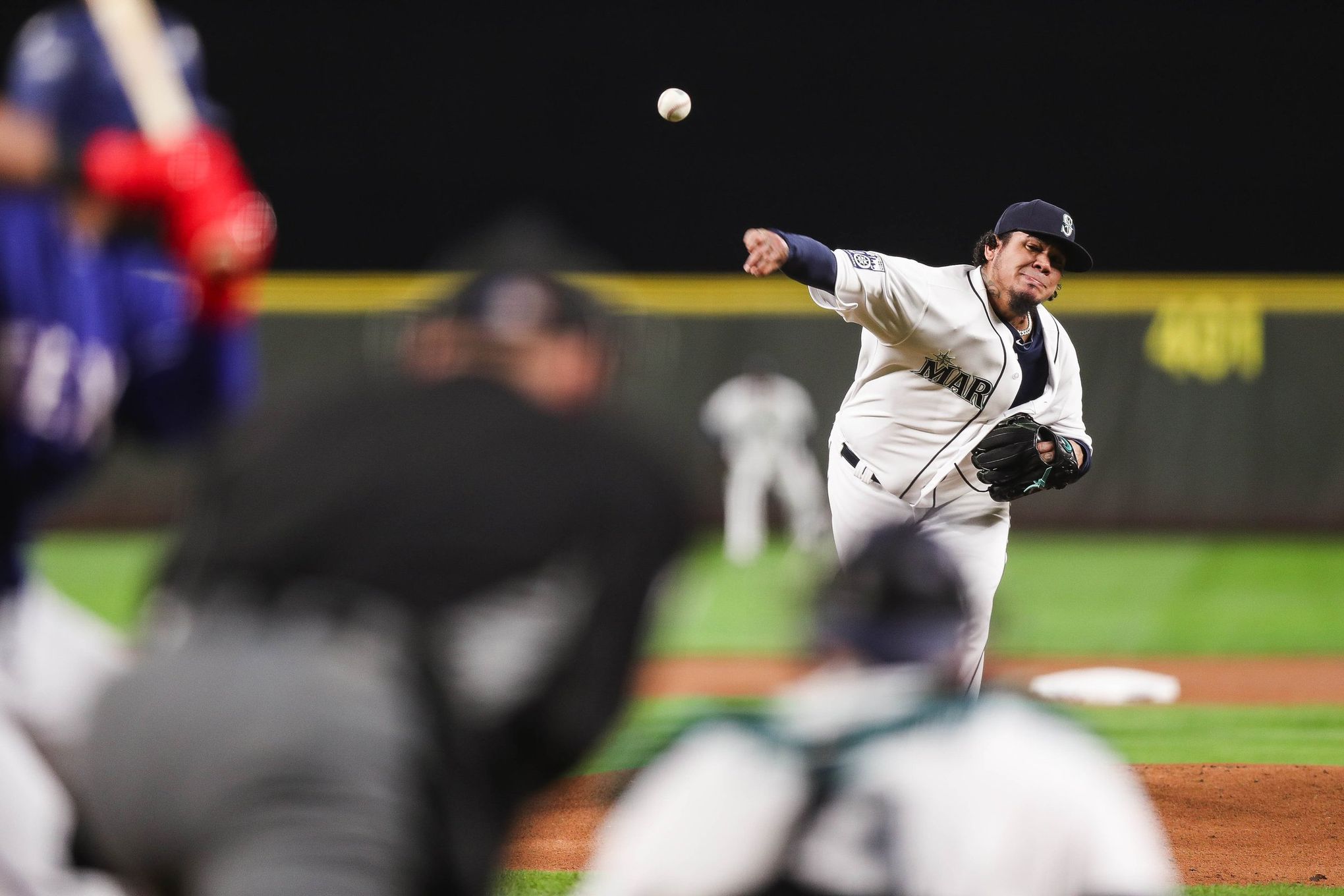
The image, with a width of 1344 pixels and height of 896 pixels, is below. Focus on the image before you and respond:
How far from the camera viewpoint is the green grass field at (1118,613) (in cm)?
751

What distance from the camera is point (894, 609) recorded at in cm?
212

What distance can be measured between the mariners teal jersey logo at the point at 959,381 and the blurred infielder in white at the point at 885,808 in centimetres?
364

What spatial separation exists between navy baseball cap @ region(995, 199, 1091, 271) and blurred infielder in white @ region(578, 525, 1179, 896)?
3.70 metres

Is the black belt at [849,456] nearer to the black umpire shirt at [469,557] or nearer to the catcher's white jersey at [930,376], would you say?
the catcher's white jersey at [930,376]

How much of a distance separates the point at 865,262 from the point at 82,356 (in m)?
3.28

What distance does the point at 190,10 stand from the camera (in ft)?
62.2

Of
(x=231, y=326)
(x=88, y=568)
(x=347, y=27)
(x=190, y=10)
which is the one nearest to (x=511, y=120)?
(x=347, y=27)

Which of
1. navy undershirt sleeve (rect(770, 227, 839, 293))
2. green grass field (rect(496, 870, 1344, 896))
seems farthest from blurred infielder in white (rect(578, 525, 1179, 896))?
navy undershirt sleeve (rect(770, 227, 839, 293))

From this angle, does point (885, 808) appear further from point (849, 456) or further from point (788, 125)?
point (788, 125)

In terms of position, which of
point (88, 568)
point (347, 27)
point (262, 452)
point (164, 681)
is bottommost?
point (88, 568)

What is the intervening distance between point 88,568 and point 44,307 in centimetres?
1291

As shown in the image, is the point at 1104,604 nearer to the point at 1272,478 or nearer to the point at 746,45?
the point at 1272,478

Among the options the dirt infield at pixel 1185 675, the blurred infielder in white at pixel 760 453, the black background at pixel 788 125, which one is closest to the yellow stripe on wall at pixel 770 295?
the blurred infielder in white at pixel 760 453

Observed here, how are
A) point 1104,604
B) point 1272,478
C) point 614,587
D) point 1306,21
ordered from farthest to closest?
point 1306,21 < point 1272,478 < point 1104,604 < point 614,587
